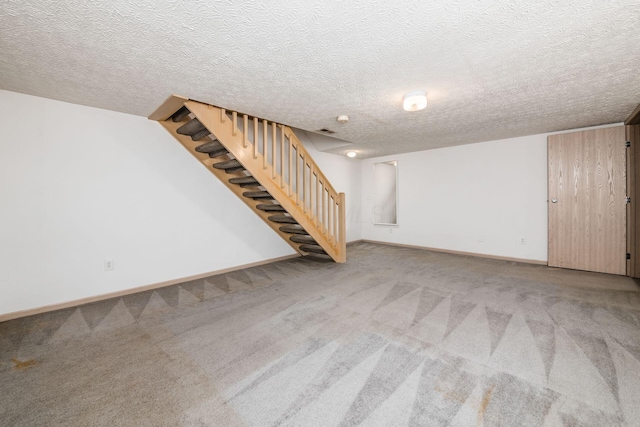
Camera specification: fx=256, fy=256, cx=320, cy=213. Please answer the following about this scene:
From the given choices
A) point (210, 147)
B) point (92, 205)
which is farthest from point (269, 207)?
point (92, 205)

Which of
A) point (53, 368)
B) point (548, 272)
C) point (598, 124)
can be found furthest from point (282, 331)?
point (598, 124)

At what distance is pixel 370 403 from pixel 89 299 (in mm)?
3286

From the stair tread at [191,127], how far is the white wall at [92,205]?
301mm

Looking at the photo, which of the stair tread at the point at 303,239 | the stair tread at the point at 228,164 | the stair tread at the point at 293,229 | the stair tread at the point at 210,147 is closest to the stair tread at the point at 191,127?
the stair tread at the point at 210,147

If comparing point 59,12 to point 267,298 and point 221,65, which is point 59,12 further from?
point 267,298

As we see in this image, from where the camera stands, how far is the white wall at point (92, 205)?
102 inches

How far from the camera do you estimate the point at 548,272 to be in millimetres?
3896

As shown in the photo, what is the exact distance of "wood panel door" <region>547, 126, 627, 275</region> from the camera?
371 cm

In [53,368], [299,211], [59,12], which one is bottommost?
[53,368]

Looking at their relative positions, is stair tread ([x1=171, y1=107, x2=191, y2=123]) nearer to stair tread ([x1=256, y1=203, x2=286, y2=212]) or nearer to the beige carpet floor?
stair tread ([x1=256, y1=203, x2=286, y2=212])

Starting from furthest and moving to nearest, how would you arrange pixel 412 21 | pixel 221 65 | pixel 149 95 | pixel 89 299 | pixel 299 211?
pixel 299 211 < pixel 89 299 < pixel 149 95 < pixel 221 65 < pixel 412 21

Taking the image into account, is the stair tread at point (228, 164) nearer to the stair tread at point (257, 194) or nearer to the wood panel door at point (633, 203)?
the stair tread at point (257, 194)

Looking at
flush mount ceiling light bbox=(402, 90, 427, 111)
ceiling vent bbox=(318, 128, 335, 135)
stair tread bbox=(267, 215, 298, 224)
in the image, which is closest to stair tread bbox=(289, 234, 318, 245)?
stair tread bbox=(267, 215, 298, 224)

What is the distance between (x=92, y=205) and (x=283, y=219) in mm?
2352
